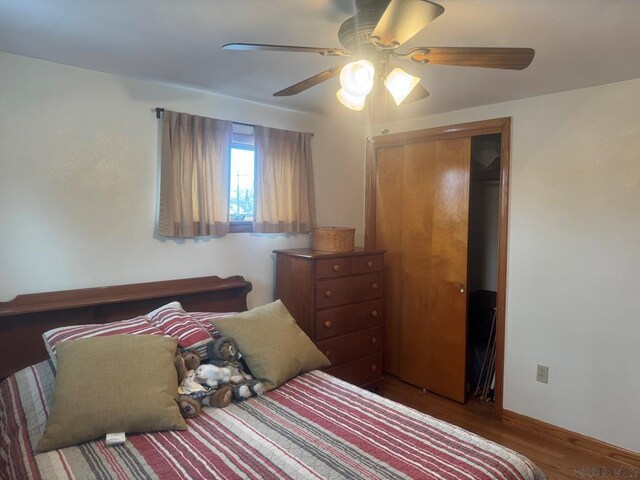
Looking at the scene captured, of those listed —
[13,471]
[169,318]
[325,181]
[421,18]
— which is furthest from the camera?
[325,181]

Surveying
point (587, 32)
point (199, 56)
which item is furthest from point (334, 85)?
point (587, 32)

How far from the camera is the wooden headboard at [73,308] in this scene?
83.2 inches

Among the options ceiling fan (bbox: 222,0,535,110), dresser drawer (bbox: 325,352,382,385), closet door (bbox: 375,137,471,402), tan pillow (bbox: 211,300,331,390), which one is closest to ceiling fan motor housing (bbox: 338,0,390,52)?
ceiling fan (bbox: 222,0,535,110)

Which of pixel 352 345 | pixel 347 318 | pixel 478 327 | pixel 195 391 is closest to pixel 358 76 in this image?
pixel 195 391

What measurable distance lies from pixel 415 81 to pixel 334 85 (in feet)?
3.82

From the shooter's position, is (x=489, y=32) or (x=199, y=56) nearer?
(x=489, y=32)

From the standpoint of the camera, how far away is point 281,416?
5.58ft

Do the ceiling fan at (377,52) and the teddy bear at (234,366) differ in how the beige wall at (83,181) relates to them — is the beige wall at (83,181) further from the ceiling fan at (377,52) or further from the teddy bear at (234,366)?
the ceiling fan at (377,52)

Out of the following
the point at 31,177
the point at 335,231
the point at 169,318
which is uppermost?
the point at 31,177

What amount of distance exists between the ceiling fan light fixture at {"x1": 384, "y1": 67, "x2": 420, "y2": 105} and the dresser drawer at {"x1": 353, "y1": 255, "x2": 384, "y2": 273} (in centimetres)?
163

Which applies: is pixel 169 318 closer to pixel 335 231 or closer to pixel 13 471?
pixel 13 471

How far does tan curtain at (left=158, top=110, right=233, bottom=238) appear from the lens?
8.46 feet

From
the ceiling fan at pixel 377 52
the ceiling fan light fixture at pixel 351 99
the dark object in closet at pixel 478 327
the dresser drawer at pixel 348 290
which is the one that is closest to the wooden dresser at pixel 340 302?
the dresser drawer at pixel 348 290

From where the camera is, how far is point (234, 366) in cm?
198
